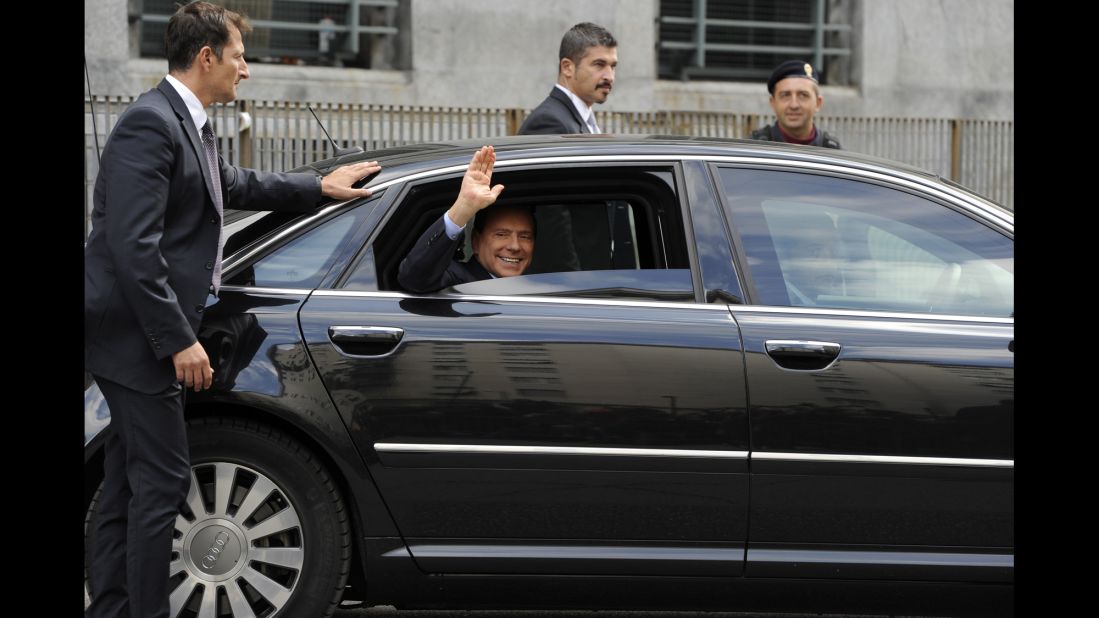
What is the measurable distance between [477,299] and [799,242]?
37.5 inches

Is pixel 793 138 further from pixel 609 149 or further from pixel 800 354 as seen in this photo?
pixel 800 354

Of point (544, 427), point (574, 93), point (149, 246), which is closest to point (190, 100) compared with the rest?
point (149, 246)

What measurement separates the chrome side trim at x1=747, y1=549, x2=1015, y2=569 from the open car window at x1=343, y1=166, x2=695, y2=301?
76 cm

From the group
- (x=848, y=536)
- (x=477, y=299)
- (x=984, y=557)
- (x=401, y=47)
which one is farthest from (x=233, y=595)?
(x=401, y=47)

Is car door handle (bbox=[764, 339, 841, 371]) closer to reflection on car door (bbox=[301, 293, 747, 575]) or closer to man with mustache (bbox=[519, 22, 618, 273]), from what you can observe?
reflection on car door (bbox=[301, 293, 747, 575])

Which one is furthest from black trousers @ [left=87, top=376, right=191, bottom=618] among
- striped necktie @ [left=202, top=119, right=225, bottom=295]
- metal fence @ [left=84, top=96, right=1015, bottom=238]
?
metal fence @ [left=84, top=96, right=1015, bottom=238]

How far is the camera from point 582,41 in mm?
6168

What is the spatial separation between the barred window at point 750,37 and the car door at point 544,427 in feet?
39.4

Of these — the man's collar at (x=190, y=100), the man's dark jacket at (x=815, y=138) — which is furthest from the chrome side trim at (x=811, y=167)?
the man's dark jacket at (x=815, y=138)

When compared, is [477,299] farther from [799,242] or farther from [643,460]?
[799,242]

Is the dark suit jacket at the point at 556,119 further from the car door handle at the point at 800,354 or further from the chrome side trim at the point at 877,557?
the chrome side trim at the point at 877,557

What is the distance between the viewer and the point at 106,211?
3.84 m

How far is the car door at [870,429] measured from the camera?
4086mm

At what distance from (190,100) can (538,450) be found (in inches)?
53.1
